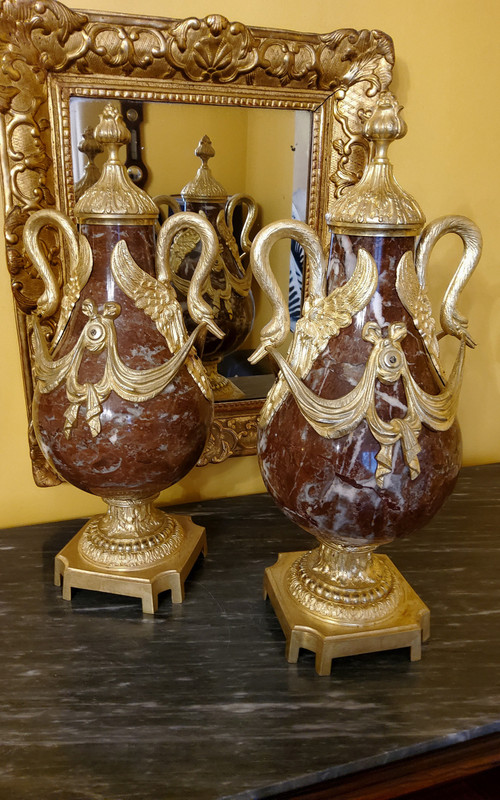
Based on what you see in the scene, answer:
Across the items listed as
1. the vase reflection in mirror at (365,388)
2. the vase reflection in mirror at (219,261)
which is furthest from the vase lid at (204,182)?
the vase reflection in mirror at (365,388)

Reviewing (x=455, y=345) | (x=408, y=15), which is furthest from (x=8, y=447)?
(x=408, y=15)

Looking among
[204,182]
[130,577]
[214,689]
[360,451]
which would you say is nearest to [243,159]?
[204,182]

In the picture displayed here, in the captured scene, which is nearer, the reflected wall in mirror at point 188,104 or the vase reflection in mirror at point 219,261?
the reflected wall in mirror at point 188,104

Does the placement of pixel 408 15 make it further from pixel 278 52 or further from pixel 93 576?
pixel 93 576

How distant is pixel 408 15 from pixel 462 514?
0.84 metres

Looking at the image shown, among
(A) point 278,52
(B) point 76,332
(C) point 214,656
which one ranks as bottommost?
(C) point 214,656

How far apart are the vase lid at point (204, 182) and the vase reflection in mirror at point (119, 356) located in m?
0.18

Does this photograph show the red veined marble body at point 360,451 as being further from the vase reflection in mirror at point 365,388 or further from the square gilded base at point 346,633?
the square gilded base at point 346,633

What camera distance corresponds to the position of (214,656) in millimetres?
754

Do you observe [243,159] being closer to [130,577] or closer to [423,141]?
[423,141]

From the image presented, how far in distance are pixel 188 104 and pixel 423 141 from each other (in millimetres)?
429

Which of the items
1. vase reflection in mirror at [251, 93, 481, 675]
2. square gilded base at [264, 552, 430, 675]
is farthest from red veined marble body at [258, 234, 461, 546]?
square gilded base at [264, 552, 430, 675]

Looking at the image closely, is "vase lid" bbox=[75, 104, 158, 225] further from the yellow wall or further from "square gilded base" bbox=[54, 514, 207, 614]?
"square gilded base" bbox=[54, 514, 207, 614]

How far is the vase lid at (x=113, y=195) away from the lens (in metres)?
0.73
